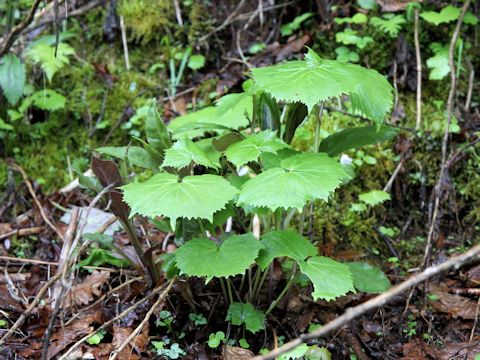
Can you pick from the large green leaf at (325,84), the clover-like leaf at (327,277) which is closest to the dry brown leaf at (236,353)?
the clover-like leaf at (327,277)

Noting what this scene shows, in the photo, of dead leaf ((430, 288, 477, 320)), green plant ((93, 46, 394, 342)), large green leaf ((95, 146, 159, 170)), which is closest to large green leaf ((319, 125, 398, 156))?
green plant ((93, 46, 394, 342))

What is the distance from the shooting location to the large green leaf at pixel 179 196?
1.52m

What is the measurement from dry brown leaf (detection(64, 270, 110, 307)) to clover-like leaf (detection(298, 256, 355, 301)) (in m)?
1.09

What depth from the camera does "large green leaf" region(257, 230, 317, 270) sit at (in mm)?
1766

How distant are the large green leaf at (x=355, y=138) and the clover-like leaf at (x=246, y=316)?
720 millimetres

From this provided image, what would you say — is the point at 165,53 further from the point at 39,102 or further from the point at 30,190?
the point at 30,190

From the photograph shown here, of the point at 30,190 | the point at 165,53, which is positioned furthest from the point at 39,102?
the point at 165,53

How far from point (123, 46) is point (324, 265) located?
2.93 meters

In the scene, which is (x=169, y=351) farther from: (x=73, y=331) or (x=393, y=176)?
(x=393, y=176)

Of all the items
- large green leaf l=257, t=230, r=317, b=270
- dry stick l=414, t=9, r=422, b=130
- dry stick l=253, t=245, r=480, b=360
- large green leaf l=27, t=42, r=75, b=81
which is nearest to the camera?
dry stick l=253, t=245, r=480, b=360

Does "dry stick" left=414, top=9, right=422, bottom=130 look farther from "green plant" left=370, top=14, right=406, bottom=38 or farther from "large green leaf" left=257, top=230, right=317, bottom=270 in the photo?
"large green leaf" left=257, top=230, right=317, bottom=270

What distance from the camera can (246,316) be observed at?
201cm

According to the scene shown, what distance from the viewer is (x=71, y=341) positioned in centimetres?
201

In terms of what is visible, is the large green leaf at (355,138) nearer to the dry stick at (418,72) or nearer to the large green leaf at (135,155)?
the large green leaf at (135,155)
